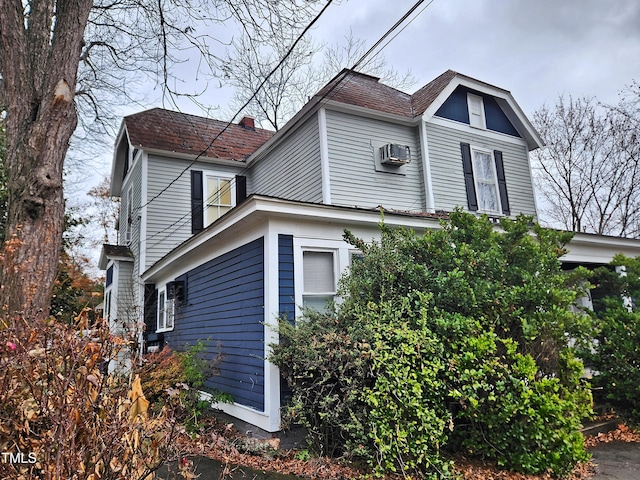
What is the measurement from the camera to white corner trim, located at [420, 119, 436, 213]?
31.1 feet

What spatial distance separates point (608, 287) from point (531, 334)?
3.82 m

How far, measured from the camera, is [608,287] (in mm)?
6859

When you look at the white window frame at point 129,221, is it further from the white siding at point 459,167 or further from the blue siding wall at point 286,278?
the white siding at point 459,167

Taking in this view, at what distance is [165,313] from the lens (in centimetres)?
996

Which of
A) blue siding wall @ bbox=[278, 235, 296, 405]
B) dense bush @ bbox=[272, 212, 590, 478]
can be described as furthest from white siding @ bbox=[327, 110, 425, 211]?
dense bush @ bbox=[272, 212, 590, 478]

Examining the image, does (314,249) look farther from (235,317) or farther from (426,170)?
(426,170)

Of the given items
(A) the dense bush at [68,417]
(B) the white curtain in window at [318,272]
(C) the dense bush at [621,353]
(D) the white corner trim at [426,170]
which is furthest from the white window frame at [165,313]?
(C) the dense bush at [621,353]

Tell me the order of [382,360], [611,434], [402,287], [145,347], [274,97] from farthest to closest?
[274,97] < [145,347] < [611,434] < [402,287] < [382,360]

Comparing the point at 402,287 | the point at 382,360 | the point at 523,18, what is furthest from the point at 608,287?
the point at 523,18

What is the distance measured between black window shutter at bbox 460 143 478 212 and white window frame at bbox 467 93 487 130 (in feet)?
2.71

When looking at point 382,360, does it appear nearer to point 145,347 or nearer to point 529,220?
point 529,220

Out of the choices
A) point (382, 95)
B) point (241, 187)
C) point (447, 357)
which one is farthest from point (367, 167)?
point (447, 357)

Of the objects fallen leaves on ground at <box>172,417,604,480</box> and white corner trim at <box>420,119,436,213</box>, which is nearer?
fallen leaves on ground at <box>172,417,604,480</box>

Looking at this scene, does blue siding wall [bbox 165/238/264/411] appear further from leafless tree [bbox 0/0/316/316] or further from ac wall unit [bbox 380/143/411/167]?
ac wall unit [bbox 380/143/411/167]
